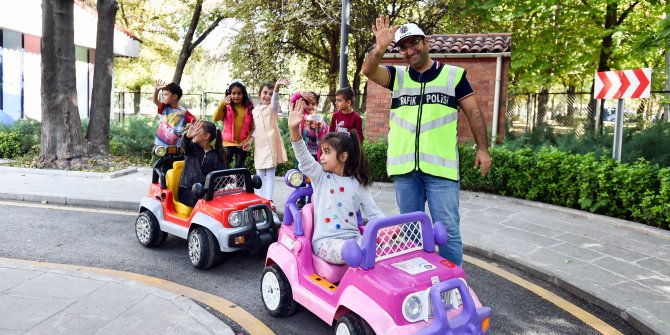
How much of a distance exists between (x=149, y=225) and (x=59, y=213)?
8.02 ft

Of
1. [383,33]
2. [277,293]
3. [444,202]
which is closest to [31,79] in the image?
[277,293]

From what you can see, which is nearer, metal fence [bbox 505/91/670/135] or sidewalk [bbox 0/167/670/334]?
sidewalk [bbox 0/167/670/334]

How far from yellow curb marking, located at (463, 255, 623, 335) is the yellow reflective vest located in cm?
152

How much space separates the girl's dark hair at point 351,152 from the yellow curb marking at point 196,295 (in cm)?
125

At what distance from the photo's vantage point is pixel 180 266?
500cm

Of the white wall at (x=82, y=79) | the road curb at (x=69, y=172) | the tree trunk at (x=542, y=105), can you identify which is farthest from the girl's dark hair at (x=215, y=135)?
the white wall at (x=82, y=79)

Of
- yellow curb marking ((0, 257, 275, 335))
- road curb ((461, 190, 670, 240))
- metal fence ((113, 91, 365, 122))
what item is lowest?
yellow curb marking ((0, 257, 275, 335))

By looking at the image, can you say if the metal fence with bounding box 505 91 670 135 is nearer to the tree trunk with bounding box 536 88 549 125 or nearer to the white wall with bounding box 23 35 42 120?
the tree trunk with bounding box 536 88 549 125

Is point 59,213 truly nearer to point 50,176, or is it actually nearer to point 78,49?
point 50,176

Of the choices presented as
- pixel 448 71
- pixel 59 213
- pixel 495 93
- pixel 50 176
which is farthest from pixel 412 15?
pixel 448 71

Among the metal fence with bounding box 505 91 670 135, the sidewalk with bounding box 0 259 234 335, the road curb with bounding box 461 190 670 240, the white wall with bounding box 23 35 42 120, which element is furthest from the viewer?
the white wall with bounding box 23 35 42 120

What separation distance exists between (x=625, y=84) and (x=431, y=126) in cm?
522

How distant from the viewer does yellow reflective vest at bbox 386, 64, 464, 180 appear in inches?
146

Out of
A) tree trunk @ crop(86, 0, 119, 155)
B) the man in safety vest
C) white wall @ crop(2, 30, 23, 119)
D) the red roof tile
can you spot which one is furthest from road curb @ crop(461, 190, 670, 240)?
white wall @ crop(2, 30, 23, 119)
